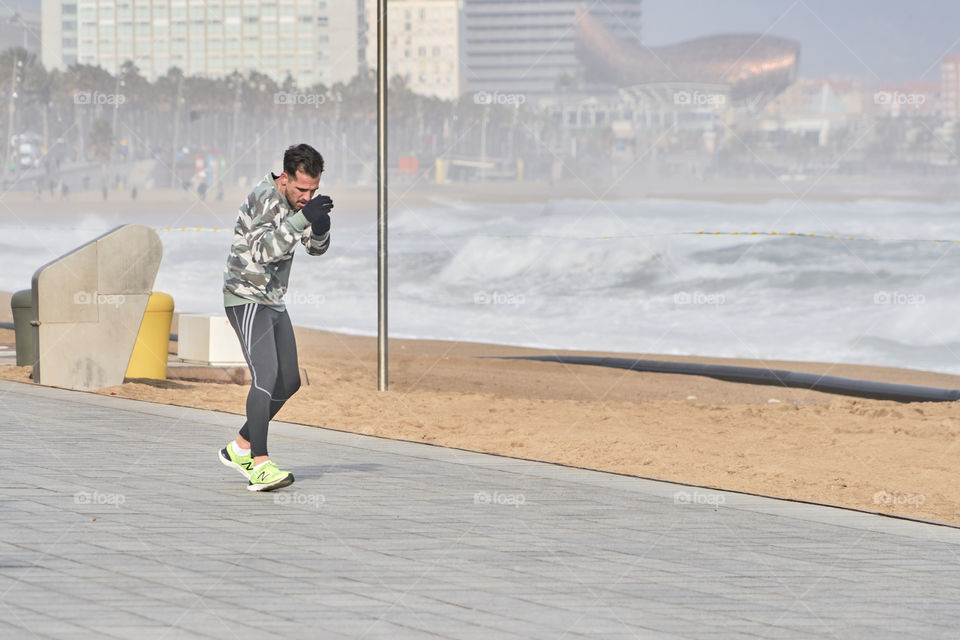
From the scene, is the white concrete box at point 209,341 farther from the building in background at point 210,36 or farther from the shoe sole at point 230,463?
the building in background at point 210,36

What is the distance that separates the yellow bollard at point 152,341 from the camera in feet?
37.7

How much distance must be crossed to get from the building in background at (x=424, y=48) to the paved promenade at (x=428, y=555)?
5612 inches

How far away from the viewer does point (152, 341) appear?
11.6 meters

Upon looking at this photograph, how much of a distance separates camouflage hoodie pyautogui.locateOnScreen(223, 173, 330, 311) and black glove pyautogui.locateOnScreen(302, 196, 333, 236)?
0.12 ft

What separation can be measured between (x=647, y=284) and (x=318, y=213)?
44898 millimetres

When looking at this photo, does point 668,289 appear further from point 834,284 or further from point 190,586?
point 190,586

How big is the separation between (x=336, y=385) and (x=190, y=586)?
8546 mm

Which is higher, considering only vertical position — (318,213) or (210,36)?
(210,36)

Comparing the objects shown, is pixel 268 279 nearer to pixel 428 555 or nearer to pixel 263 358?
pixel 263 358

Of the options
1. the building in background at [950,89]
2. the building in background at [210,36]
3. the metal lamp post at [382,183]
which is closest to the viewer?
the metal lamp post at [382,183]

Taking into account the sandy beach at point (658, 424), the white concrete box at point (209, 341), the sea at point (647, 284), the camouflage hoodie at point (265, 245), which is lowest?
the sea at point (647, 284)

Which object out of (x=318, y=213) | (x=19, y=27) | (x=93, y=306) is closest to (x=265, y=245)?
(x=318, y=213)

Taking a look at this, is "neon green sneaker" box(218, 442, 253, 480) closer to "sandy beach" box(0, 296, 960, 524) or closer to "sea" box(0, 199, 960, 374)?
"sandy beach" box(0, 296, 960, 524)

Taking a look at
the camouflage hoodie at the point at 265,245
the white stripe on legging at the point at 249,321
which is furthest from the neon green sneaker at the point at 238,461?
the camouflage hoodie at the point at 265,245
